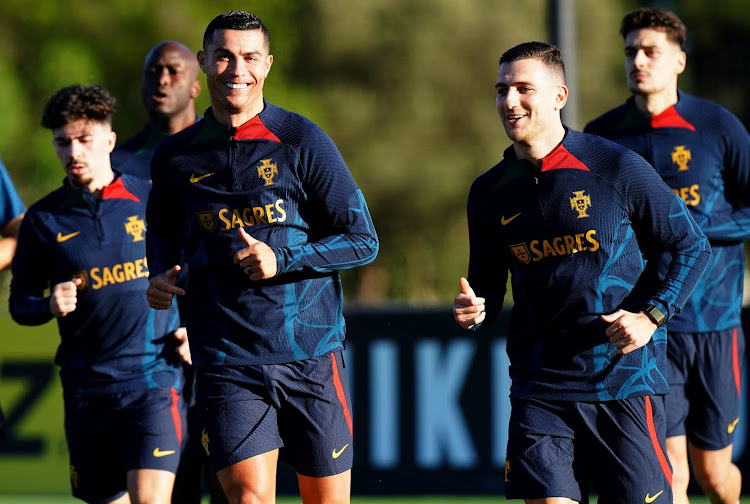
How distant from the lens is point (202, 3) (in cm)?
2558

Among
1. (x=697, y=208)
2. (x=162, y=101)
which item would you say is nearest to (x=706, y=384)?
(x=697, y=208)

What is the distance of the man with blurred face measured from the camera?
731 cm

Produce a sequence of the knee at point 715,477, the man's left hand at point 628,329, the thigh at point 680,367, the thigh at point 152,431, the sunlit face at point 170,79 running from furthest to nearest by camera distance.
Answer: the sunlit face at point 170,79, the knee at point 715,477, the thigh at point 680,367, the thigh at point 152,431, the man's left hand at point 628,329

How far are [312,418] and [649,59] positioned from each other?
272 centimetres

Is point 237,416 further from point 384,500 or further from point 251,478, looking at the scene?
point 384,500

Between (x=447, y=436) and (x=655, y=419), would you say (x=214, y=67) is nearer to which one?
(x=655, y=419)

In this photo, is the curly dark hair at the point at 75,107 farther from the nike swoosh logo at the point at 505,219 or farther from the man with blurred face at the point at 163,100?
the nike swoosh logo at the point at 505,219

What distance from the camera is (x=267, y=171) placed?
5.33 m

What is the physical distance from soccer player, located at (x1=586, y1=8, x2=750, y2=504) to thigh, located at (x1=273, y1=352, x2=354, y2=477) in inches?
80.3

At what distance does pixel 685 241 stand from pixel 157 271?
224cm

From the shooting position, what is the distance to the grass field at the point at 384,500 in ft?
31.1

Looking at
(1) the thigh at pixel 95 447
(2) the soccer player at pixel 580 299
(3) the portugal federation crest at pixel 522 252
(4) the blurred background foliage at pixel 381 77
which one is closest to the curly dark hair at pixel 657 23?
(2) the soccer player at pixel 580 299

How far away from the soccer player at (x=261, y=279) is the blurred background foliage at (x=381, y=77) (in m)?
19.3

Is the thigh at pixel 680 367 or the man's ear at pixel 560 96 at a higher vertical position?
the man's ear at pixel 560 96
